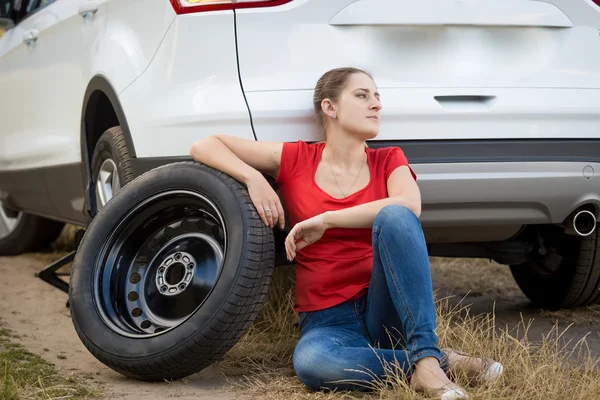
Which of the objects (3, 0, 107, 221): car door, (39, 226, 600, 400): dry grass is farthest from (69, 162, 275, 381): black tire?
(3, 0, 107, 221): car door

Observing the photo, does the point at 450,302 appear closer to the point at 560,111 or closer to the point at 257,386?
the point at 560,111

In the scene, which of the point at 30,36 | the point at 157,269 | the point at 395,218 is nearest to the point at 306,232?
the point at 395,218

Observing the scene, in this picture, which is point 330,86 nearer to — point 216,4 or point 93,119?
point 216,4

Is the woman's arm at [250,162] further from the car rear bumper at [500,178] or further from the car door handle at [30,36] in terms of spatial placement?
the car door handle at [30,36]

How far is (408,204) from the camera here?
3.28 metres

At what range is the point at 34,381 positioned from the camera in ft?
10.6

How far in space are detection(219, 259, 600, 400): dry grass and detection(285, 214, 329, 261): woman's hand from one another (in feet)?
1.55

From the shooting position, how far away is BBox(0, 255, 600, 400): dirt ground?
3275 mm

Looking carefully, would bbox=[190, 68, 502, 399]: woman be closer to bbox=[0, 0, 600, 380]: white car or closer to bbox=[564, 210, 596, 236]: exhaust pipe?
bbox=[0, 0, 600, 380]: white car

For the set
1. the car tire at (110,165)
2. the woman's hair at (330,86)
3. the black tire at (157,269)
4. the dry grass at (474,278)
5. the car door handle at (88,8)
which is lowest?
the dry grass at (474,278)

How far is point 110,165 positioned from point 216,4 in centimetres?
111

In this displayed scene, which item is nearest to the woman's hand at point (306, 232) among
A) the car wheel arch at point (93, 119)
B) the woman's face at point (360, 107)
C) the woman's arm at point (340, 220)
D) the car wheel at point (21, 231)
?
the woman's arm at point (340, 220)

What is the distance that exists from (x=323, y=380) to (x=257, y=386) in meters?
0.26

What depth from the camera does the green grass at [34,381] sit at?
302 centimetres
